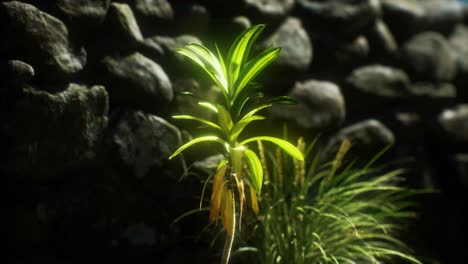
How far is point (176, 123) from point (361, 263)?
3.41 feet

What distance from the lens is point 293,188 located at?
2029 millimetres

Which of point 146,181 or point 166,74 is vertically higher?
point 166,74

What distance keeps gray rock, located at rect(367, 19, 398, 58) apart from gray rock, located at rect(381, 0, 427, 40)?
71mm

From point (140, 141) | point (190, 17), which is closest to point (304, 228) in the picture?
point (140, 141)

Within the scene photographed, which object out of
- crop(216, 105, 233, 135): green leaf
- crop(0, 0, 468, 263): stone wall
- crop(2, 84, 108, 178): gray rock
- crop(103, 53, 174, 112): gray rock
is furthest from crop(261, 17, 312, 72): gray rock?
crop(2, 84, 108, 178): gray rock

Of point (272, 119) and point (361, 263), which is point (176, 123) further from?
point (361, 263)

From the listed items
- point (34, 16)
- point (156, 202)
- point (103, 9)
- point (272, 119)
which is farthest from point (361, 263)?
point (34, 16)

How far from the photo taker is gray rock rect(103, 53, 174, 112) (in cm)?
182

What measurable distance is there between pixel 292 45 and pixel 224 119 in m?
0.94

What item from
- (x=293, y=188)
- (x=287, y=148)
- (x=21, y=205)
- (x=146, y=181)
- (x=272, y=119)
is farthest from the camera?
(x=272, y=119)

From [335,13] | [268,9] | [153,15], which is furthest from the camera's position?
[335,13]

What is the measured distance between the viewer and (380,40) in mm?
2652

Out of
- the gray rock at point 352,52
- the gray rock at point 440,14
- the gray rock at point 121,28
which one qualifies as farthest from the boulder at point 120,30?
the gray rock at point 440,14

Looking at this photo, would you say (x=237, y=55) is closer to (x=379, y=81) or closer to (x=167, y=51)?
(x=167, y=51)
